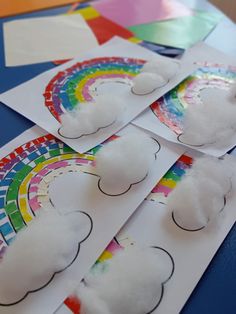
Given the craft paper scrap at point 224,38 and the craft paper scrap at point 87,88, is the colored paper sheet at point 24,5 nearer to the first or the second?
the craft paper scrap at point 87,88

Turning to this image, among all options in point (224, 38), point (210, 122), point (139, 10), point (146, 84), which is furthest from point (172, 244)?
point (139, 10)

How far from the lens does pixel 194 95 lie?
670mm

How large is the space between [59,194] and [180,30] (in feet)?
1.83

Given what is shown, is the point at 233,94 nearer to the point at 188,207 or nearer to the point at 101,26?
the point at 188,207

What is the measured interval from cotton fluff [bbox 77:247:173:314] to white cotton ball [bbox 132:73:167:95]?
347mm

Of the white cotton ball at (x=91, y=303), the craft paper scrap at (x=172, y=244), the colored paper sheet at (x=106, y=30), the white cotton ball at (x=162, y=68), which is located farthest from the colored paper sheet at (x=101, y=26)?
the white cotton ball at (x=91, y=303)

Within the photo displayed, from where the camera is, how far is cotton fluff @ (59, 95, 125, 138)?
59cm

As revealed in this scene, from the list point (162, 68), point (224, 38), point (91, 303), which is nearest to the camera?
point (91, 303)

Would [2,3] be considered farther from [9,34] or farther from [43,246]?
[43,246]

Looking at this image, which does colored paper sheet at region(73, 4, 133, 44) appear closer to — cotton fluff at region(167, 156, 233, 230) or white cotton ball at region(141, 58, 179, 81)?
→ white cotton ball at region(141, 58, 179, 81)

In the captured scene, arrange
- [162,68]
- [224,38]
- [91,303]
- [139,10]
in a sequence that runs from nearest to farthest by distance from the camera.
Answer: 1. [91,303]
2. [162,68]
3. [224,38]
4. [139,10]

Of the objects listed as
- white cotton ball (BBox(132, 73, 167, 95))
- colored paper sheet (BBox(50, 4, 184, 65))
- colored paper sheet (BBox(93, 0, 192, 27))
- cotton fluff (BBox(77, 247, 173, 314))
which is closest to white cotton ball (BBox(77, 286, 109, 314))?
cotton fluff (BBox(77, 247, 173, 314))

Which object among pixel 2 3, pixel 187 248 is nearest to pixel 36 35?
pixel 2 3

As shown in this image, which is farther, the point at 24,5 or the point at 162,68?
the point at 24,5
